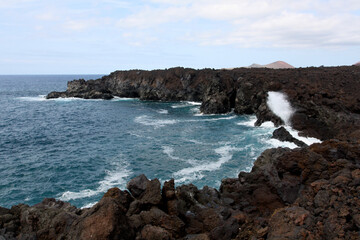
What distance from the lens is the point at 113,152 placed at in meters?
35.0

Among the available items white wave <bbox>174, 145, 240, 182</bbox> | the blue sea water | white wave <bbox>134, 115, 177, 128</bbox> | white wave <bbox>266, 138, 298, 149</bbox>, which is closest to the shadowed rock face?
white wave <bbox>266, 138, 298, 149</bbox>

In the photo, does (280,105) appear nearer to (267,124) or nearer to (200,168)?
(267,124)

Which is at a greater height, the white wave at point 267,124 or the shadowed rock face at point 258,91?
the shadowed rock face at point 258,91

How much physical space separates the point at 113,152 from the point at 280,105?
2877 cm

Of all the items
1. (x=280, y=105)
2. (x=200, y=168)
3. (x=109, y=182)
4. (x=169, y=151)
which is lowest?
(x=109, y=182)

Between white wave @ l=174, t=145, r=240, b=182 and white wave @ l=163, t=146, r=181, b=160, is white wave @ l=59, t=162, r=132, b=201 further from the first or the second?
white wave @ l=163, t=146, r=181, b=160

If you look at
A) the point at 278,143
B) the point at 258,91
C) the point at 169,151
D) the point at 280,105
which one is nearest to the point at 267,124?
the point at 280,105

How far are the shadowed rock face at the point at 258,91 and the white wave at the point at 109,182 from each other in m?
23.7

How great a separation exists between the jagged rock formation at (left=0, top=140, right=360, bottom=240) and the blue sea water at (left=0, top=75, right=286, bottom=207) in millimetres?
7932

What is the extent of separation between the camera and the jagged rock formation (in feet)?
31.4

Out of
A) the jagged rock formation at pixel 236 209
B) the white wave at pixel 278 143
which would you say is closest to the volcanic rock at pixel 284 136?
the white wave at pixel 278 143

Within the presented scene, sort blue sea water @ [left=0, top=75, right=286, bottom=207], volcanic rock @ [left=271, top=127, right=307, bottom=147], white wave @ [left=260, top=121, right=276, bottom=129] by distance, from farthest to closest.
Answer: white wave @ [left=260, top=121, right=276, bottom=129], volcanic rock @ [left=271, top=127, right=307, bottom=147], blue sea water @ [left=0, top=75, right=286, bottom=207]

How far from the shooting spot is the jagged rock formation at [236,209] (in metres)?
9.56

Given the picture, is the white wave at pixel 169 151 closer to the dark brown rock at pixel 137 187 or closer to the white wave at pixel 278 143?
the white wave at pixel 278 143
